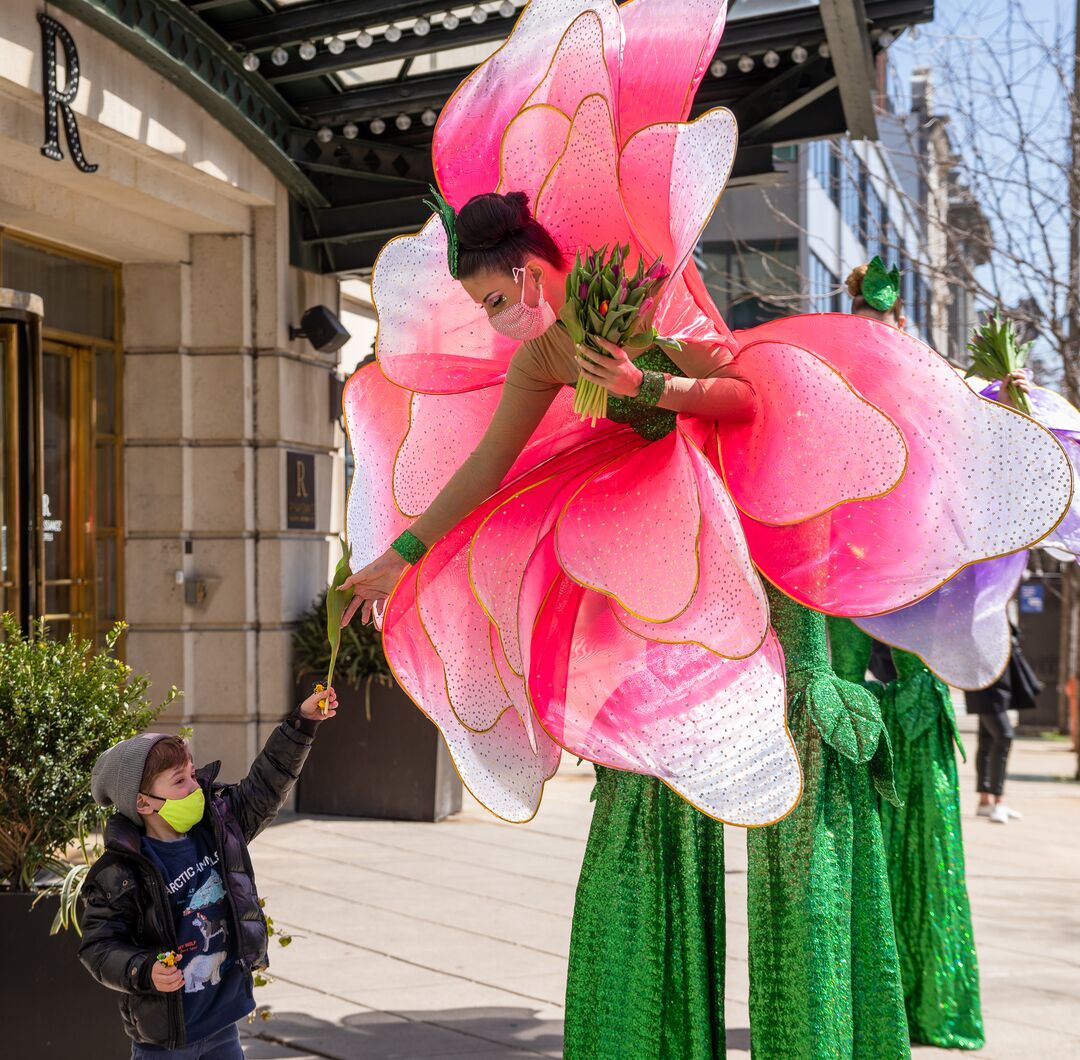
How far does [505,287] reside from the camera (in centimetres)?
287

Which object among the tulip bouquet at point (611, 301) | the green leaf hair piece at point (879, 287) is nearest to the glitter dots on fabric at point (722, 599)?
the tulip bouquet at point (611, 301)

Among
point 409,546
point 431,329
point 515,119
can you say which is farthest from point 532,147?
point 409,546

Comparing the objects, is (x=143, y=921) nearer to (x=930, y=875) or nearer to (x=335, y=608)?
(x=335, y=608)

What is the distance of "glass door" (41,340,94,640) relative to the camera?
8227 mm

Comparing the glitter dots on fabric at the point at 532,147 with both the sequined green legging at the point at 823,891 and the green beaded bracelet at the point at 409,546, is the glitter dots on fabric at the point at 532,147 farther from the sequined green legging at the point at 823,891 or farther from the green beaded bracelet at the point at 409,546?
the sequined green legging at the point at 823,891

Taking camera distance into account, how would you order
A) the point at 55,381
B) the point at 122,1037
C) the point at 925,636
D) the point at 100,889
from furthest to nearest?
the point at 55,381 < the point at 925,636 < the point at 122,1037 < the point at 100,889

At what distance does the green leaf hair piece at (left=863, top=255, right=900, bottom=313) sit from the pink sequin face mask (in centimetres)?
160

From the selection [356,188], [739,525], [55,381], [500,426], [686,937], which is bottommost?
[686,937]

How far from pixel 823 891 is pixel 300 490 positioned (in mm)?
6378

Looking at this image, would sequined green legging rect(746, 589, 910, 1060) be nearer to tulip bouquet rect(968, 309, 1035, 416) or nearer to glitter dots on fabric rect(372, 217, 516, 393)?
glitter dots on fabric rect(372, 217, 516, 393)

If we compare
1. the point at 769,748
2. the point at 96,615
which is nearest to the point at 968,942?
the point at 769,748

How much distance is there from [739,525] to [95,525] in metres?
6.60

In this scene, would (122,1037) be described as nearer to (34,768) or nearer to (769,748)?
(34,768)

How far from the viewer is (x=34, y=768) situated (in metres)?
3.79
